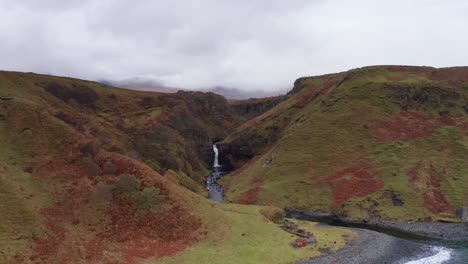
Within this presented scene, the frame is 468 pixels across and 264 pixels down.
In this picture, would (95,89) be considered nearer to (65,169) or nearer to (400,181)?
(65,169)

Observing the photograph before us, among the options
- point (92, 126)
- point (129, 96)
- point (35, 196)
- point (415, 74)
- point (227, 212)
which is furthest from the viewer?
point (129, 96)

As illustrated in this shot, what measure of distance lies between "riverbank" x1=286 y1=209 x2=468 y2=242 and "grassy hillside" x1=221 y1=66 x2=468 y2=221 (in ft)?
8.70

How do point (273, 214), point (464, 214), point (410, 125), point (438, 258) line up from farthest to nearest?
point (410, 125) → point (464, 214) → point (273, 214) → point (438, 258)

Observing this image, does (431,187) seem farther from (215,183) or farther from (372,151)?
(215,183)

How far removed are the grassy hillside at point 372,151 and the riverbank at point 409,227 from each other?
265cm

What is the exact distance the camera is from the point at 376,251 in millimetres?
70125

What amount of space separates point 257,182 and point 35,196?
2780 inches

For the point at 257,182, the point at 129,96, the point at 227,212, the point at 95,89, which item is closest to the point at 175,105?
the point at 129,96

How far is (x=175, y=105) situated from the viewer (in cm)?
18200

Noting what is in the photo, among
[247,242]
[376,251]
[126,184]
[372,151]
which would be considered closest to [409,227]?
[376,251]

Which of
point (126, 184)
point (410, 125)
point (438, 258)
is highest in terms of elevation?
point (410, 125)

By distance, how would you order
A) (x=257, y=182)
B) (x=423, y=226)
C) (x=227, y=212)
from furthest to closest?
(x=257, y=182) < (x=423, y=226) < (x=227, y=212)

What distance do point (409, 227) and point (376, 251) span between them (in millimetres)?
25363

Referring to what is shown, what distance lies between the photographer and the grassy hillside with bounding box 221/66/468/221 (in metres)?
103
